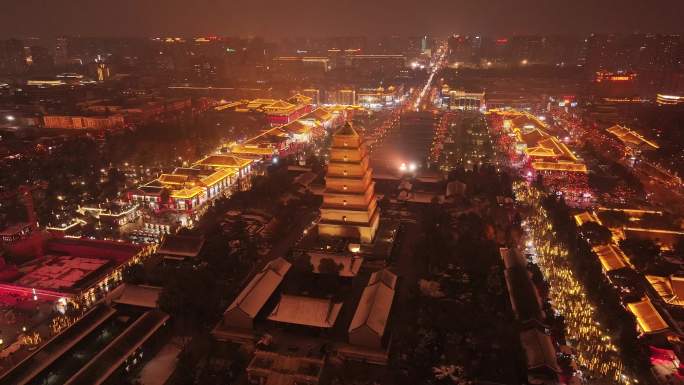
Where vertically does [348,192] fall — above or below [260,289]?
above

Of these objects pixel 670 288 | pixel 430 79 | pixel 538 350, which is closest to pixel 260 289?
pixel 538 350

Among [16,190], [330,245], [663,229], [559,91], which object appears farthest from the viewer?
[559,91]

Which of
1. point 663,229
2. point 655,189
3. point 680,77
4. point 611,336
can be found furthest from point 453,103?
point 611,336

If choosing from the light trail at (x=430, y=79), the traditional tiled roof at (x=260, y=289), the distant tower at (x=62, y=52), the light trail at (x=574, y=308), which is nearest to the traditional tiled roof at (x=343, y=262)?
the traditional tiled roof at (x=260, y=289)

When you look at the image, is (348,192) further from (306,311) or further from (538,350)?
(538,350)

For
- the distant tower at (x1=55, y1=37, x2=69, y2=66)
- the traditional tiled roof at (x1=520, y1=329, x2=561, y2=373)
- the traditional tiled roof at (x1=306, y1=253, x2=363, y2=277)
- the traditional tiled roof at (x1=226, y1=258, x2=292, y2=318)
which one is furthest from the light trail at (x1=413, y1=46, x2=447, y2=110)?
the distant tower at (x1=55, y1=37, x2=69, y2=66)

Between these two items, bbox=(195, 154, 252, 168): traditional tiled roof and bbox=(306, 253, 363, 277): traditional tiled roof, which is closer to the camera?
bbox=(306, 253, 363, 277): traditional tiled roof

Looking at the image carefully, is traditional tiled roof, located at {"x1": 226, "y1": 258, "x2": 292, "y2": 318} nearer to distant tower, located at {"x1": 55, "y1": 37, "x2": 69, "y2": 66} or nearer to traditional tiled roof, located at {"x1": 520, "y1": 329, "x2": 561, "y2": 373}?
traditional tiled roof, located at {"x1": 520, "y1": 329, "x2": 561, "y2": 373}

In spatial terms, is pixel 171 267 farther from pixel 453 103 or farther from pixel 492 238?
pixel 453 103

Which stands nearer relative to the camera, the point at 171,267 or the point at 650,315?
the point at 650,315
